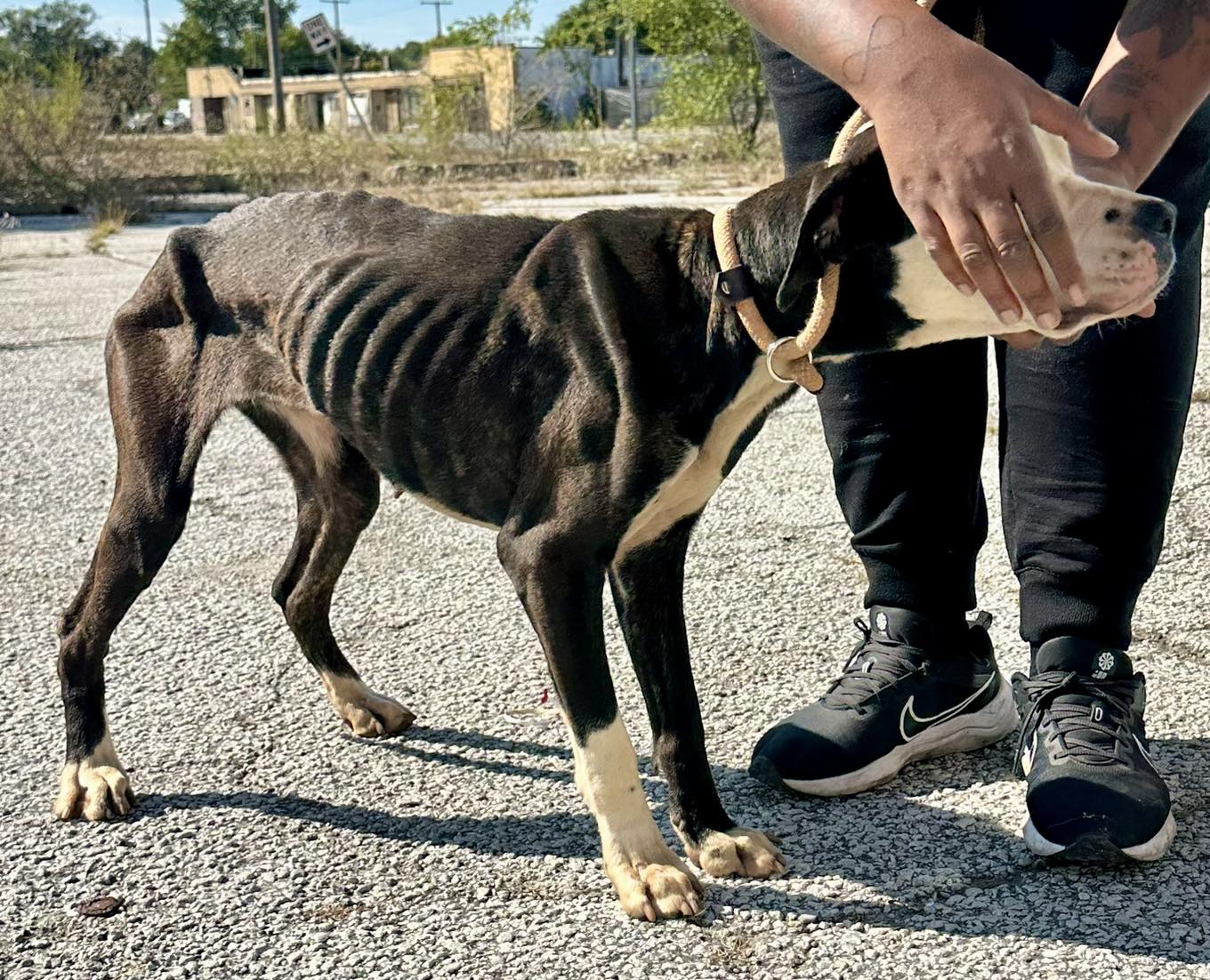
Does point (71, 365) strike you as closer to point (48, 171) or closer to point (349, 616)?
point (349, 616)

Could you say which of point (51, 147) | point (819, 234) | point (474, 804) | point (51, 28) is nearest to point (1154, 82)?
point (819, 234)

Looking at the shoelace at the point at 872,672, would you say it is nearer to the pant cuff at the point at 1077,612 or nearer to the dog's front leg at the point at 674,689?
the pant cuff at the point at 1077,612

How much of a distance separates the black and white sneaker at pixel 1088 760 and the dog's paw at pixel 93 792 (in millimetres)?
1635

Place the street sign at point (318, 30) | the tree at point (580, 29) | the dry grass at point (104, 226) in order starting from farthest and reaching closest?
the tree at point (580, 29) → the street sign at point (318, 30) → the dry grass at point (104, 226)

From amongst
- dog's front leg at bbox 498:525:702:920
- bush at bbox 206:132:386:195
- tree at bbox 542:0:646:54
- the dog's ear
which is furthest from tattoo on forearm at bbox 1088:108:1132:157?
tree at bbox 542:0:646:54

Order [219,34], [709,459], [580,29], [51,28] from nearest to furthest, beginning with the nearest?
[709,459] → [580,29] → [51,28] → [219,34]

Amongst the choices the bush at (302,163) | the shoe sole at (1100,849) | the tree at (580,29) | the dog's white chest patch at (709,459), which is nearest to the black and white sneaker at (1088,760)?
the shoe sole at (1100,849)

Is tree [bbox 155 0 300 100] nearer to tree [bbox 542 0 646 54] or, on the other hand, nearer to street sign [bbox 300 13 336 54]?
tree [bbox 542 0 646 54]

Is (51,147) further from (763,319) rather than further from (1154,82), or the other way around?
(1154,82)

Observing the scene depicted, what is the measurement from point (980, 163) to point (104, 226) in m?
13.3

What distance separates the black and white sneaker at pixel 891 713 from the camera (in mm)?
2549

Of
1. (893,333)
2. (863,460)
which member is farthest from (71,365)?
(893,333)

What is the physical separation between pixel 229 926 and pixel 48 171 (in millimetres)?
16507

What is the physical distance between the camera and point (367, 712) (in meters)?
2.88
